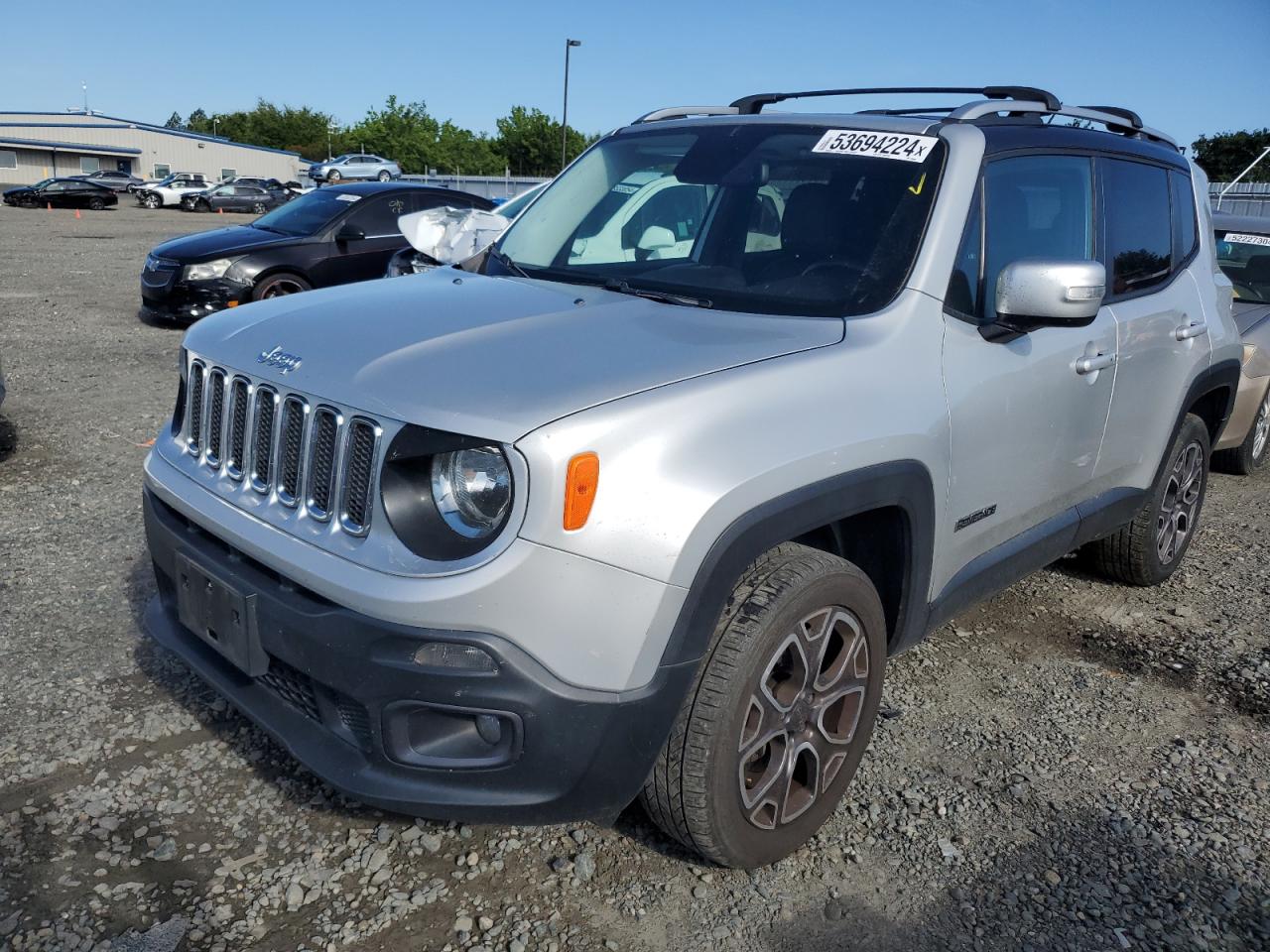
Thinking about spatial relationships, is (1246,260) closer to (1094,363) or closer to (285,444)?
(1094,363)

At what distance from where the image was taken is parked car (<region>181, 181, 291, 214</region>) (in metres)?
43.4

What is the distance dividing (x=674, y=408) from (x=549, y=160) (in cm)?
8770

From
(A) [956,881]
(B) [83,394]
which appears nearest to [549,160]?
(B) [83,394]

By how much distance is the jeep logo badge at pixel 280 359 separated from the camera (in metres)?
2.56

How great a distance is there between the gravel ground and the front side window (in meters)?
1.46

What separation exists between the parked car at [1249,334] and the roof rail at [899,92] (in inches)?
127

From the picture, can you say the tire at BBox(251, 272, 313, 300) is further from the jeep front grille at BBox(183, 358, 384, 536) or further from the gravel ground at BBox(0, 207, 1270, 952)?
the jeep front grille at BBox(183, 358, 384, 536)

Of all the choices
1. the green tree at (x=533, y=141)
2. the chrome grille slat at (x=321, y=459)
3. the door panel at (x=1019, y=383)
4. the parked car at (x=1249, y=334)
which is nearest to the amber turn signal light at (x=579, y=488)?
the chrome grille slat at (x=321, y=459)

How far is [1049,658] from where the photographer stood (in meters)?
4.11

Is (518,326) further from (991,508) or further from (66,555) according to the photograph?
(66,555)

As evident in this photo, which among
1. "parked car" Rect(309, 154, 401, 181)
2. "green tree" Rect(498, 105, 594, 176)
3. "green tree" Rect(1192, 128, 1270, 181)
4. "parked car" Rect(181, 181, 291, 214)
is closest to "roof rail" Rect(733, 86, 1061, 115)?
"parked car" Rect(181, 181, 291, 214)

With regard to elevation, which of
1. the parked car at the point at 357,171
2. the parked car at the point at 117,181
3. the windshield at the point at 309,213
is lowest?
the parked car at the point at 117,181

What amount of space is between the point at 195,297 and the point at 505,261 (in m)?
7.78

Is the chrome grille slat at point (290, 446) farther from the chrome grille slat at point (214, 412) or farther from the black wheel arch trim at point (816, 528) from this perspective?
the black wheel arch trim at point (816, 528)
